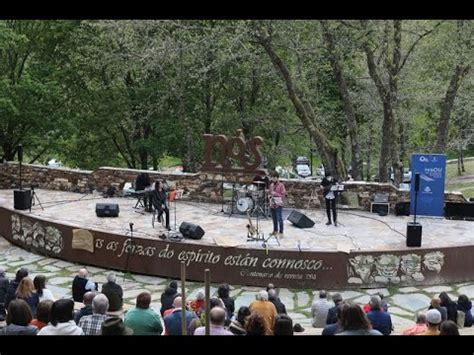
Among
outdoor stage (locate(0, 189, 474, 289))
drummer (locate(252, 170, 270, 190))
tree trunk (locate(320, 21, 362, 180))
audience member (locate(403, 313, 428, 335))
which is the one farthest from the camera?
tree trunk (locate(320, 21, 362, 180))

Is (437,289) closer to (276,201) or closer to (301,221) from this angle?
(301,221)

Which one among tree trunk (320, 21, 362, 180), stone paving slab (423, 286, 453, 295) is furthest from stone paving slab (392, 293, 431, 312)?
tree trunk (320, 21, 362, 180)

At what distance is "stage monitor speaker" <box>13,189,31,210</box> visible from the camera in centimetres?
1988

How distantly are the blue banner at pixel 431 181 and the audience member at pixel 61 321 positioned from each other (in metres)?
14.1

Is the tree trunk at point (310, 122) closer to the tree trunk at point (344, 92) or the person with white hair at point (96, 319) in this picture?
the tree trunk at point (344, 92)

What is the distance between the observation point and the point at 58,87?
26.2 metres

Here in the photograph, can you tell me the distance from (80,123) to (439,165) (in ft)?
50.0

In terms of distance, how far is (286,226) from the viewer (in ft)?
61.8

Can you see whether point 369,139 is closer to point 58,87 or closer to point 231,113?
point 231,113

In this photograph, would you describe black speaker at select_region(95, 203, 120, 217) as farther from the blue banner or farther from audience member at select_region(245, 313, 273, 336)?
audience member at select_region(245, 313, 273, 336)

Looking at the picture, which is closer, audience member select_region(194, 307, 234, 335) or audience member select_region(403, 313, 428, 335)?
audience member select_region(194, 307, 234, 335)

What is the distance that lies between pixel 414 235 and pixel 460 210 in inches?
163

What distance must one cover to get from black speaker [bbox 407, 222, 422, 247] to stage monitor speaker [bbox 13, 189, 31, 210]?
10613mm
